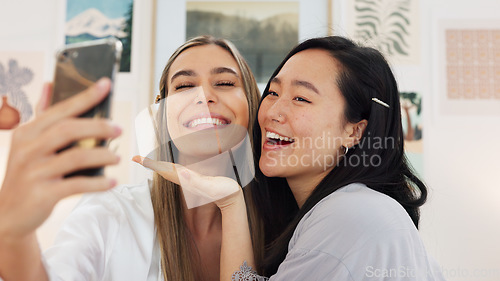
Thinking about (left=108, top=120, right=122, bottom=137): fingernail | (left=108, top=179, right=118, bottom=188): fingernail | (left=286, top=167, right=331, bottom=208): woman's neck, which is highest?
(left=108, top=120, right=122, bottom=137): fingernail

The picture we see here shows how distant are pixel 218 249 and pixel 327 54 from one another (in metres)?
0.56

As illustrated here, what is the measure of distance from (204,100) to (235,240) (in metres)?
0.34

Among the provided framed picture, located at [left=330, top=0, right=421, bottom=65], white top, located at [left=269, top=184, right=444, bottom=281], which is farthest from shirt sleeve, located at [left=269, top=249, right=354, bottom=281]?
framed picture, located at [left=330, top=0, right=421, bottom=65]

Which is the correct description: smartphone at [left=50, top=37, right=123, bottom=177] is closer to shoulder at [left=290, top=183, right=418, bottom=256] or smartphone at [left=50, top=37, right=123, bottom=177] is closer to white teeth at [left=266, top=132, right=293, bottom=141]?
shoulder at [left=290, top=183, right=418, bottom=256]

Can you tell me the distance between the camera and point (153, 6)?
218 cm

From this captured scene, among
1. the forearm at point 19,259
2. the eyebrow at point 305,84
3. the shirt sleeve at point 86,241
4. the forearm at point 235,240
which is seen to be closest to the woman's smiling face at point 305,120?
the eyebrow at point 305,84

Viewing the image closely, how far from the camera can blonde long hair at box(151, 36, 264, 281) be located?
0.93m

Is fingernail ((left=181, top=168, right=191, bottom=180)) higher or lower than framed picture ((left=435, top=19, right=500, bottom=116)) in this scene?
lower

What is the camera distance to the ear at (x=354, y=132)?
0.97 m

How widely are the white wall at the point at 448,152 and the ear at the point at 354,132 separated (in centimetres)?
121

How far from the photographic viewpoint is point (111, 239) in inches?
34.1

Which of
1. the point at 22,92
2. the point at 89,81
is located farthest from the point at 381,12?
the point at 89,81

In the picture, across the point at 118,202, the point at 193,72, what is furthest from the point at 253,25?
the point at 118,202

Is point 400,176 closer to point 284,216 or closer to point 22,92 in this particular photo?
point 284,216
